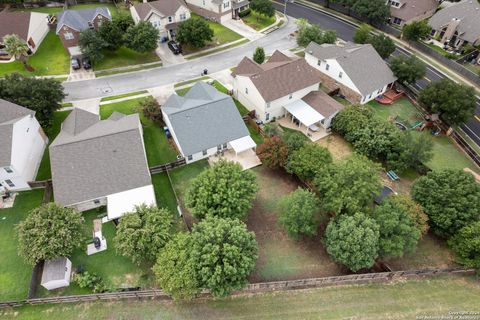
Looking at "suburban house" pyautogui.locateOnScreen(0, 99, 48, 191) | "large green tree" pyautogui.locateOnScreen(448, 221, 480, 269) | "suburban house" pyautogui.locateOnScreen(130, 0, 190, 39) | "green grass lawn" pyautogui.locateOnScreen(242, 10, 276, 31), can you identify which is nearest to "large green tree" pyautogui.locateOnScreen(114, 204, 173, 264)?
"suburban house" pyautogui.locateOnScreen(0, 99, 48, 191)

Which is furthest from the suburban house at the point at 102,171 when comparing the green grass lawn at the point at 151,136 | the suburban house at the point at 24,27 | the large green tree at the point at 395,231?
the suburban house at the point at 24,27

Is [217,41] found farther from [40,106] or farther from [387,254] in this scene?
[387,254]

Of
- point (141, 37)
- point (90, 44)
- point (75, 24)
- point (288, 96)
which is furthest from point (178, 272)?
point (75, 24)

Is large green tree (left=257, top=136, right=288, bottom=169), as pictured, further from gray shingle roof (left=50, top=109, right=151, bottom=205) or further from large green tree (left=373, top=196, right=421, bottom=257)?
gray shingle roof (left=50, top=109, right=151, bottom=205)

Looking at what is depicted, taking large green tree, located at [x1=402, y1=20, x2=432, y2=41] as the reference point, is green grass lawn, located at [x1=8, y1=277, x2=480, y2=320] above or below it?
below

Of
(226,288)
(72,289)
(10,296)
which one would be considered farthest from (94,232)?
(226,288)
